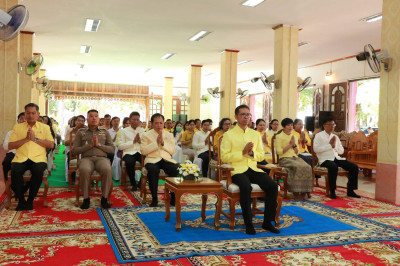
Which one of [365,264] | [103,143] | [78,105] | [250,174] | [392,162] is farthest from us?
[78,105]

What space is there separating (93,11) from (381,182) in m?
7.16

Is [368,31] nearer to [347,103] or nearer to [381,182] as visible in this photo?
[347,103]

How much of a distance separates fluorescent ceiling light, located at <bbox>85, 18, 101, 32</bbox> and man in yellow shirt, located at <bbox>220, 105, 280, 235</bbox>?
6693 mm

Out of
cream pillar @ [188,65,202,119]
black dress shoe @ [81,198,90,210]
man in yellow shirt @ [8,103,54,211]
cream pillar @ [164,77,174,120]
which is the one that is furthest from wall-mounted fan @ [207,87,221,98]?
black dress shoe @ [81,198,90,210]

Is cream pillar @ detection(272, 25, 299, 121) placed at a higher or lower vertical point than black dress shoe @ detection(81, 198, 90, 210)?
higher

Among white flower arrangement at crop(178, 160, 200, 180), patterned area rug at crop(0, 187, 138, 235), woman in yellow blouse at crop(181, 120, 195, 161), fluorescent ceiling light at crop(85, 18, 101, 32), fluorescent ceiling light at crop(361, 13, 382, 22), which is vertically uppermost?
fluorescent ceiling light at crop(361, 13, 382, 22)

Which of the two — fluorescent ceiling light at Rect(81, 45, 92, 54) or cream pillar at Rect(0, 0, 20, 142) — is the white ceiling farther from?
cream pillar at Rect(0, 0, 20, 142)

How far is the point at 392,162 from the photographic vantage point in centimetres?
650

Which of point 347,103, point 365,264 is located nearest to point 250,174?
point 365,264

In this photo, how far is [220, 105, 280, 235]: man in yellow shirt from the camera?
4475 mm

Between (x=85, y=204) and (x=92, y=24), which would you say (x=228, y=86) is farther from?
(x=85, y=204)

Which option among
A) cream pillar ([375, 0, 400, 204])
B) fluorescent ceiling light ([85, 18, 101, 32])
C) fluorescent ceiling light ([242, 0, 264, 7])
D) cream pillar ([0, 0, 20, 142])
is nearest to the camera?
cream pillar ([375, 0, 400, 204])

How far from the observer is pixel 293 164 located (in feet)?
21.7

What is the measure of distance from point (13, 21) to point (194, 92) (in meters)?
11.7
